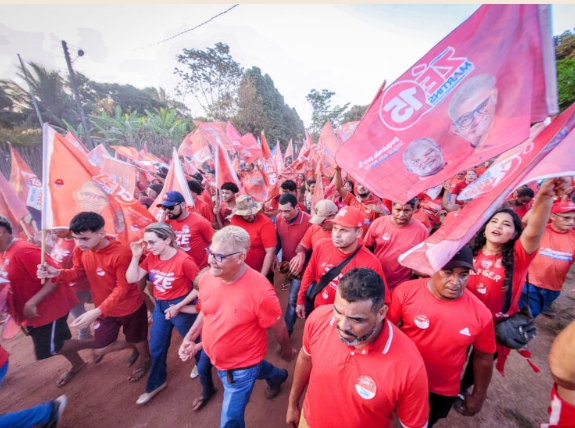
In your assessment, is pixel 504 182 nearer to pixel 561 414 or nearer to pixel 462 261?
pixel 462 261

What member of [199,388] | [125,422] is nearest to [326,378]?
[199,388]

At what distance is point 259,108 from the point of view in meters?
26.5

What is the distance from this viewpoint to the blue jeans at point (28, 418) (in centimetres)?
193

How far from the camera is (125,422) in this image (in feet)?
9.05

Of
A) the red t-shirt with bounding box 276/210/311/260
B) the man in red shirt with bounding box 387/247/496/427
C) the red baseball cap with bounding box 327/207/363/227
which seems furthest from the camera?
the red t-shirt with bounding box 276/210/311/260

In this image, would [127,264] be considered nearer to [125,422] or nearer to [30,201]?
[125,422]

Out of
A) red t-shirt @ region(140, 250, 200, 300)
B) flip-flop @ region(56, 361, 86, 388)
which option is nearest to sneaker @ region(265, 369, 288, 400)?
red t-shirt @ region(140, 250, 200, 300)

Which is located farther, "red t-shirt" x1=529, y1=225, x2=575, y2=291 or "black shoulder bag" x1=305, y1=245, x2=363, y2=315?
"red t-shirt" x1=529, y1=225, x2=575, y2=291

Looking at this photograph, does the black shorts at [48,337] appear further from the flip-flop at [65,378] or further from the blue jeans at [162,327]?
the blue jeans at [162,327]

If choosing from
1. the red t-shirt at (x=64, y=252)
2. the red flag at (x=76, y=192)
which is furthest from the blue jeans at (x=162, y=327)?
the red t-shirt at (x=64, y=252)

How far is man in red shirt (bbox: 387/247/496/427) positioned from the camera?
181 centimetres

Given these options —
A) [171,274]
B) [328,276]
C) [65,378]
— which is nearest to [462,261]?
[328,276]

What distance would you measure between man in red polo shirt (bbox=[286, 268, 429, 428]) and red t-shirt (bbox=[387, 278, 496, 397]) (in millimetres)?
535

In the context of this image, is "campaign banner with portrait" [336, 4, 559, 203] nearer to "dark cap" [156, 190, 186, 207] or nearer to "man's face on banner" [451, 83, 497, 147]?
"man's face on banner" [451, 83, 497, 147]
